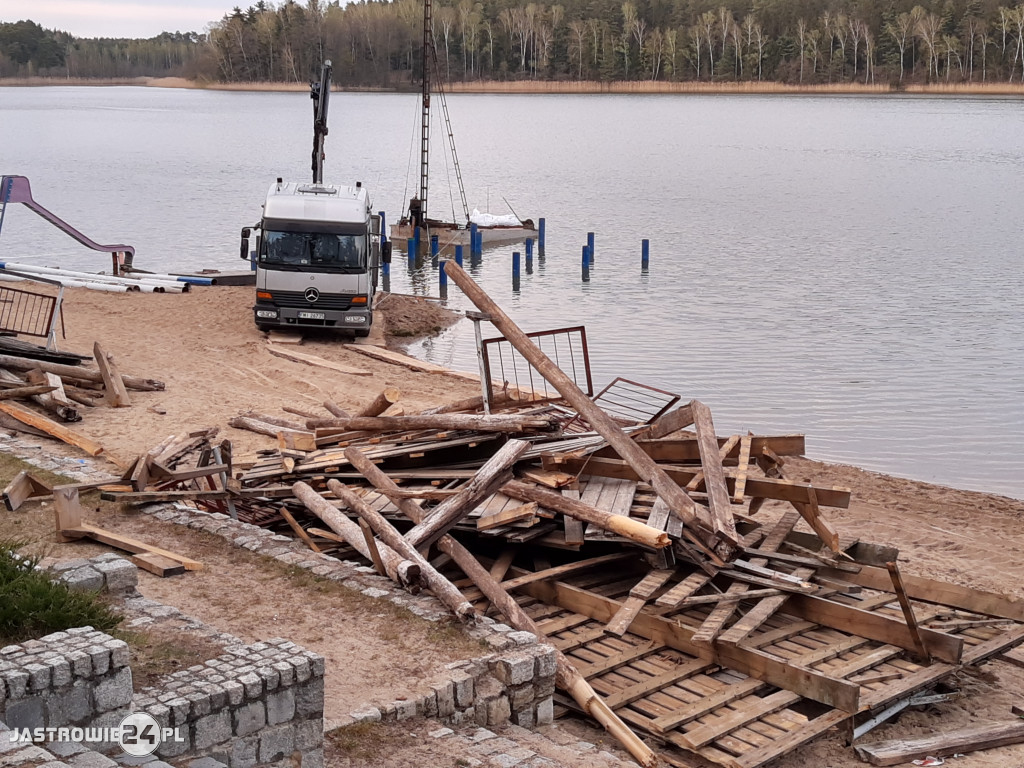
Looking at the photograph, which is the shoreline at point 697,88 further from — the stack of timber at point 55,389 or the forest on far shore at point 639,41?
the stack of timber at point 55,389

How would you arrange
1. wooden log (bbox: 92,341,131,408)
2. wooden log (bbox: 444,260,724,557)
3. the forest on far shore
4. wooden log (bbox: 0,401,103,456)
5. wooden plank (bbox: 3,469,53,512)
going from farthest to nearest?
1. the forest on far shore
2. wooden log (bbox: 92,341,131,408)
3. wooden log (bbox: 0,401,103,456)
4. wooden plank (bbox: 3,469,53,512)
5. wooden log (bbox: 444,260,724,557)

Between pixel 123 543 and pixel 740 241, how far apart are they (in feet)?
128

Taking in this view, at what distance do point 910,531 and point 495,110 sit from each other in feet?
472

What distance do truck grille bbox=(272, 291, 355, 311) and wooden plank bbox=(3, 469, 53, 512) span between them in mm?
12112

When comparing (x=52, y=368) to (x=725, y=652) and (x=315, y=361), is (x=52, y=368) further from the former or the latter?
(x=725, y=652)

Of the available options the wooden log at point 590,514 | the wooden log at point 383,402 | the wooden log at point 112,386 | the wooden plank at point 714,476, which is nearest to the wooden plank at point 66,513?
the wooden log at point 383,402

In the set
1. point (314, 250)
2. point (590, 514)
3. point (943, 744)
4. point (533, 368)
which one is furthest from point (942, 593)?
point (314, 250)

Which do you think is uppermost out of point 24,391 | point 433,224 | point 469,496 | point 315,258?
point 315,258

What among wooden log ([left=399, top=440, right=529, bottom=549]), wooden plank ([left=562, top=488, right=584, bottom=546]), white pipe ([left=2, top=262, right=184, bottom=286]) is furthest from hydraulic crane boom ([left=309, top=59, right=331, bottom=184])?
wooden plank ([left=562, top=488, right=584, bottom=546])

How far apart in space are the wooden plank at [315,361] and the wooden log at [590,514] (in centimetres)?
1149

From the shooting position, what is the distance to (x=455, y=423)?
40.2 ft

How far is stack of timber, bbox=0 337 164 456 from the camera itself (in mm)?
16234

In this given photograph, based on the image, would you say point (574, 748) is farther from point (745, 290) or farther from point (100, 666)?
point (745, 290)

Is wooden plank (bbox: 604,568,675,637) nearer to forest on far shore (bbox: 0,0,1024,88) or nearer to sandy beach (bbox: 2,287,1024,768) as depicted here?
sandy beach (bbox: 2,287,1024,768)
